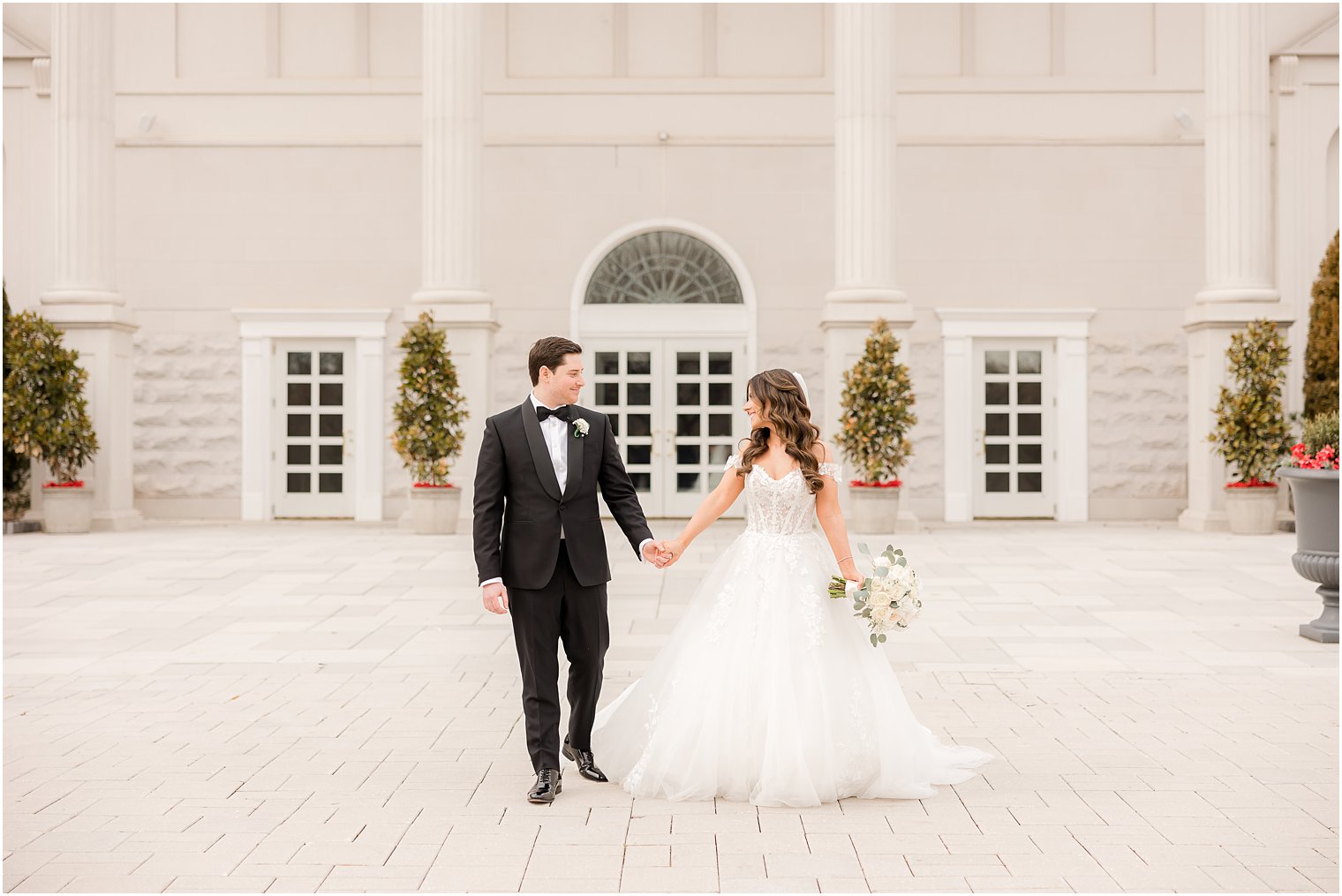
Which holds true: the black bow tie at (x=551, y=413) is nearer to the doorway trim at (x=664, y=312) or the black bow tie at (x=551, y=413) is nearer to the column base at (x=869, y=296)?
the column base at (x=869, y=296)

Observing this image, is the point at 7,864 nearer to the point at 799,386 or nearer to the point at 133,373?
the point at 799,386

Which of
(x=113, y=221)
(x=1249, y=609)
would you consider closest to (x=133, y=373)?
(x=113, y=221)

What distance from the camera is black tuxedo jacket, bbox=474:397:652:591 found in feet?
17.0

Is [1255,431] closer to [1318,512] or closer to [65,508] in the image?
[1318,512]

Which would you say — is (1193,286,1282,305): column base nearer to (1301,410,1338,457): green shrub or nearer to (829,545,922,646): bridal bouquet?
(1301,410,1338,457): green shrub

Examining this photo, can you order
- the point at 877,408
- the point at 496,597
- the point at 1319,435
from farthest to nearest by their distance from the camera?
the point at 877,408 → the point at 1319,435 → the point at 496,597

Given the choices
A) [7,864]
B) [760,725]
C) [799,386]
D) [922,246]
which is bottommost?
[7,864]

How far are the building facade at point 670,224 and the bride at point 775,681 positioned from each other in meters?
13.7

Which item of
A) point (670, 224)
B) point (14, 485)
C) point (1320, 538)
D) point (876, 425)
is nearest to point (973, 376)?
point (876, 425)

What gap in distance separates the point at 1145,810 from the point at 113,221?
17109 millimetres

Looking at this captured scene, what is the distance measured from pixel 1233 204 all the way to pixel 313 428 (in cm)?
1406

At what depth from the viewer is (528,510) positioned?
5.23 m

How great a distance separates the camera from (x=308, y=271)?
19.4 m

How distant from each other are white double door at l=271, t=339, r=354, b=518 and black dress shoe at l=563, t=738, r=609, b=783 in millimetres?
14770
